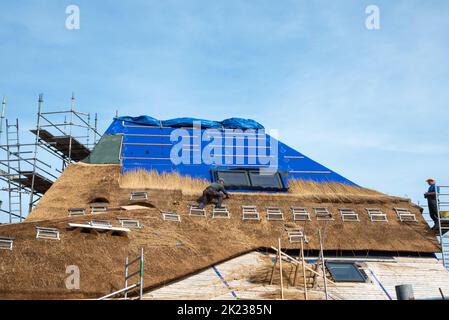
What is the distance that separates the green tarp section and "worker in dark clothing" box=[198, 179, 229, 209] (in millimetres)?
4416

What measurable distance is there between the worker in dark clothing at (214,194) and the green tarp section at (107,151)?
442 centimetres

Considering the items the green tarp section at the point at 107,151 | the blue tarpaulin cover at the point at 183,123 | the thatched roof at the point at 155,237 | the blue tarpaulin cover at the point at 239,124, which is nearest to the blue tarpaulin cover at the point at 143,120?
the blue tarpaulin cover at the point at 183,123

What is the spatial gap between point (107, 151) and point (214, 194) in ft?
18.5

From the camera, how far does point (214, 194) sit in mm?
21234

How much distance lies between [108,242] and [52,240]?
5.02 ft

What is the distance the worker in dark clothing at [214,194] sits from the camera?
2106cm

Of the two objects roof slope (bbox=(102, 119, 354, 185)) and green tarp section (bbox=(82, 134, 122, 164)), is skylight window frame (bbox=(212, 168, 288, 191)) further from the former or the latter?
green tarp section (bbox=(82, 134, 122, 164))

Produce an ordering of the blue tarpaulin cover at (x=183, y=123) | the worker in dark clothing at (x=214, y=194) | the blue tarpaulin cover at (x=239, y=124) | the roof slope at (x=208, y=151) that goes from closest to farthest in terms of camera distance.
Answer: the worker in dark clothing at (x=214, y=194)
the roof slope at (x=208, y=151)
the blue tarpaulin cover at (x=183, y=123)
the blue tarpaulin cover at (x=239, y=124)

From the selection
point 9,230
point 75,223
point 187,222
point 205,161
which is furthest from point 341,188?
point 9,230

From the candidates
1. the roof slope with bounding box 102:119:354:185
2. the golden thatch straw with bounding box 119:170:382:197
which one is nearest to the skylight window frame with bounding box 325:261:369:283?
the golden thatch straw with bounding box 119:170:382:197

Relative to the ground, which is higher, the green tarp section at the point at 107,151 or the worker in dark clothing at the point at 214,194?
the green tarp section at the point at 107,151

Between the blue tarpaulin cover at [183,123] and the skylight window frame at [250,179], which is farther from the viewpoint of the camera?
the blue tarpaulin cover at [183,123]

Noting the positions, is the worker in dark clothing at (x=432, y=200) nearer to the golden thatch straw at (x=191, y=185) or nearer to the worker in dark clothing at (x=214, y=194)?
the golden thatch straw at (x=191, y=185)

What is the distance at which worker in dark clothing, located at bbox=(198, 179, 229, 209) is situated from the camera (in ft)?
69.1
